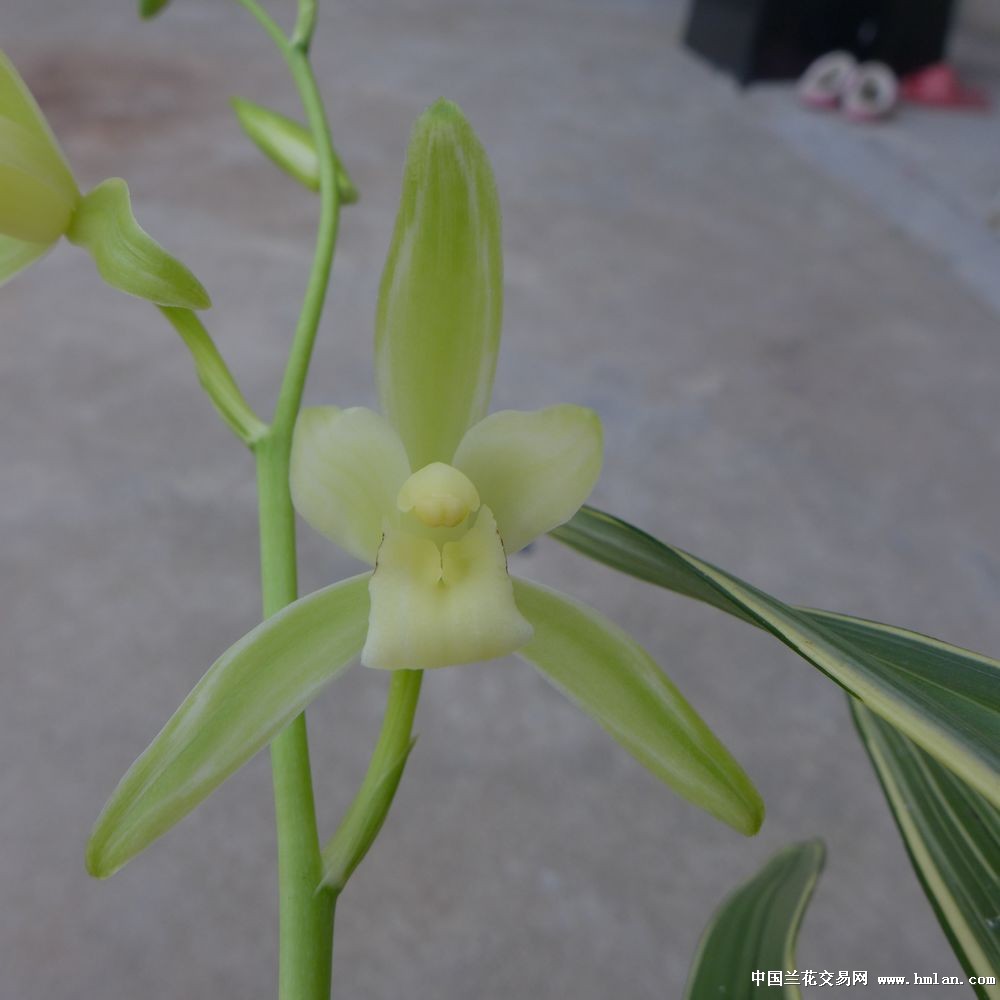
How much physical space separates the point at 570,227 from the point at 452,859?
165cm

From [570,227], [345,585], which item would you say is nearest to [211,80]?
[570,227]

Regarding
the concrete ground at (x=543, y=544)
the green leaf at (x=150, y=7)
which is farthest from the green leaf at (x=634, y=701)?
the concrete ground at (x=543, y=544)

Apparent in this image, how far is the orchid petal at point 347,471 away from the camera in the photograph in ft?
1.09

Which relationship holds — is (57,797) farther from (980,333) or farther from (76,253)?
(980,333)

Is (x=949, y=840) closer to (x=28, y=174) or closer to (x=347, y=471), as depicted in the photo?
(x=347, y=471)

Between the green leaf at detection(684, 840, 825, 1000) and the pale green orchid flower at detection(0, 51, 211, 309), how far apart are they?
0.35 m

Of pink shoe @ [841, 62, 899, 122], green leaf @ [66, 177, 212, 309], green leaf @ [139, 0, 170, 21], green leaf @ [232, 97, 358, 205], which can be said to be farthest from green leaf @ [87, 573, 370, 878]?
Result: pink shoe @ [841, 62, 899, 122]

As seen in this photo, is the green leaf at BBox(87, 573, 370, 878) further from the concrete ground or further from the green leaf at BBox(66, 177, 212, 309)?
the concrete ground

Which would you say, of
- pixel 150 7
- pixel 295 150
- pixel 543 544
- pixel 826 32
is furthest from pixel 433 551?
pixel 826 32

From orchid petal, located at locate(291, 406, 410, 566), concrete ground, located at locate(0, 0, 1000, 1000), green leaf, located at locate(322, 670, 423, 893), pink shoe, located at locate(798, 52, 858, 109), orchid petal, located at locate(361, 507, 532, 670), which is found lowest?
concrete ground, located at locate(0, 0, 1000, 1000)

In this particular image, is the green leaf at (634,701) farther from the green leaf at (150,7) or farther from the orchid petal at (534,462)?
the green leaf at (150,7)

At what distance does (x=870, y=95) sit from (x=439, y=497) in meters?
3.09

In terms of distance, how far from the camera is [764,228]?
8.49 ft

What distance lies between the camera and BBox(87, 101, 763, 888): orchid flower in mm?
304
